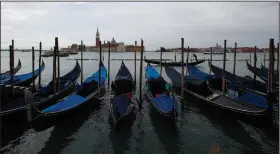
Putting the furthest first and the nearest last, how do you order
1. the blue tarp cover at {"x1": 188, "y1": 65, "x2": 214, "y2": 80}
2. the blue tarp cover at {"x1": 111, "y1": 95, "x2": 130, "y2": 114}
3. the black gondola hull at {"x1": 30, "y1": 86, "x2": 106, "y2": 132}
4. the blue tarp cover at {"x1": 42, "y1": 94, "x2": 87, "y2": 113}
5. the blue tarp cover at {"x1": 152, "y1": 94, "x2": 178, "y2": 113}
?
the blue tarp cover at {"x1": 188, "y1": 65, "x2": 214, "y2": 80} < the blue tarp cover at {"x1": 152, "y1": 94, "x2": 178, "y2": 113} < the blue tarp cover at {"x1": 111, "y1": 95, "x2": 130, "y2": 114} < the blue tarp cover at {"x1": 42, "y1": 94, "x2": 87, "y2": 113} < the black gondola hull at {"x1": 30, "y1": 86, "x2": 106, "y2": 132}

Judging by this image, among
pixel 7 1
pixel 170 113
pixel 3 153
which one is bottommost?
pixel 3 153

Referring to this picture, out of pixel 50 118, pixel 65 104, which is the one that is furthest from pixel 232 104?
pixel 50 118

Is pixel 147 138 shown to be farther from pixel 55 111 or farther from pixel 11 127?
pixel 11 127

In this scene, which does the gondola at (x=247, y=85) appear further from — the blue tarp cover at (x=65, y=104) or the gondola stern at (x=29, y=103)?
the gondola stern at (x=29, y=103)

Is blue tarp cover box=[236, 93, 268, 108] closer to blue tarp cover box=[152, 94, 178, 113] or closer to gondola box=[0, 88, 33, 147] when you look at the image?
blue tarp cover box=[152, 94, 178, 113]

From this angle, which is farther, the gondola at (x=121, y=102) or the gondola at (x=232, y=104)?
the gondola at (x=121, y=102)

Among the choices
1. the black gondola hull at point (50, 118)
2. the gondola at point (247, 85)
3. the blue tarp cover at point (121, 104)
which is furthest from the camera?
the gondola at point (247, 85)

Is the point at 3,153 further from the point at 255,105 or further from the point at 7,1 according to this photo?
the point at 255,105

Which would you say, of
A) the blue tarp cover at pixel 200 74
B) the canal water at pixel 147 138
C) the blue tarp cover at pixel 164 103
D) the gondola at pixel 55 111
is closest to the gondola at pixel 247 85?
the blue tarp cover at pixel 200 74

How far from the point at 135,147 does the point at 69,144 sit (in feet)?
6.67

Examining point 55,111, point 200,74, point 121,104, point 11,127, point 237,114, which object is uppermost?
point 200,74

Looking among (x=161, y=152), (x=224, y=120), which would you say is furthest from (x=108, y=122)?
(x=224, y=120)

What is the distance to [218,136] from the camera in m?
8.02

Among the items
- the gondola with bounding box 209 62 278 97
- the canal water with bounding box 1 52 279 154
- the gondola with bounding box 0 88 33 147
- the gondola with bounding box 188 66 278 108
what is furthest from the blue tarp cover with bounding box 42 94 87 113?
the gondola with bounding box 209 62 278 97
